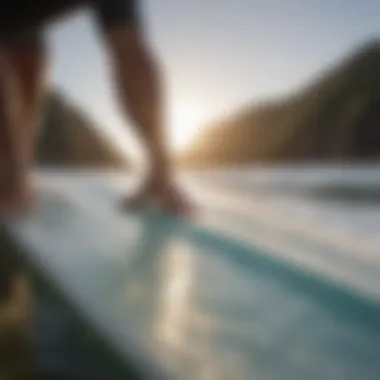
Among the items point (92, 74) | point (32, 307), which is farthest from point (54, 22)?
point (32, 307)

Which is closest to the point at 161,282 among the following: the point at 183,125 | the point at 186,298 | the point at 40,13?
the point at 186,298

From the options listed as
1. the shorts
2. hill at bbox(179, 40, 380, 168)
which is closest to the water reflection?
hill at bbox(179, 40, 380, 168)

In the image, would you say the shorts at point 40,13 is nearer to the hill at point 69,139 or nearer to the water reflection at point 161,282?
the hill at point 69,139

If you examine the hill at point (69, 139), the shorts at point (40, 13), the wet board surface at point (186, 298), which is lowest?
the wet board surface at point (186, 298)

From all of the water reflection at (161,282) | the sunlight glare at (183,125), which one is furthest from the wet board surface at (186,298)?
the sunlight glare at (183,125)

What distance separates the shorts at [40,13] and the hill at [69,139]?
10 cm

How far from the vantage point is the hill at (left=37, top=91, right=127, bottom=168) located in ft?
3.28

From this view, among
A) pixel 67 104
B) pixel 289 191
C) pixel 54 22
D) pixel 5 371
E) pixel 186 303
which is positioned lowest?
pixel 5 371

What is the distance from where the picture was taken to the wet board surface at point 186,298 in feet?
2.81

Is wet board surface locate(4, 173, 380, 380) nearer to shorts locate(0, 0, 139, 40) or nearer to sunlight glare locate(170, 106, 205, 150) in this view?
sunlight glare locate(170, 106, 205, 150)

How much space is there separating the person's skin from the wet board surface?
37 mm

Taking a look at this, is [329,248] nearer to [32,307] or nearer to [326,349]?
[326,349]

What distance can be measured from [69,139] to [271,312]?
37 centimetres

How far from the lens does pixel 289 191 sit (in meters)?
0.96
